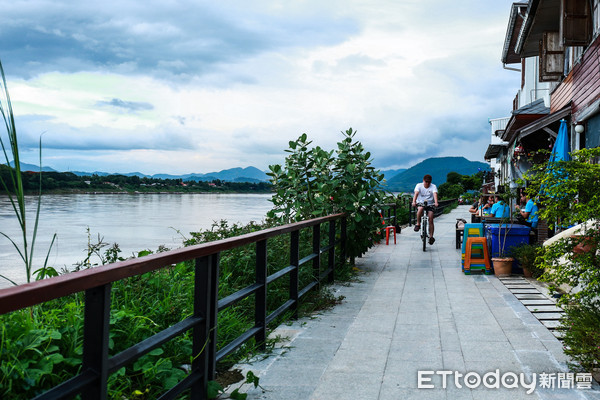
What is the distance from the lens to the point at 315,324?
5.29 meters

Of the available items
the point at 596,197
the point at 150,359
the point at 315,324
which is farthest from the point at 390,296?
the point at 150,359

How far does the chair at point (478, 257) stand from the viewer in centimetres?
858

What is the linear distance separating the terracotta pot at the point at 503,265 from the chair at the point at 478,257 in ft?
0.74

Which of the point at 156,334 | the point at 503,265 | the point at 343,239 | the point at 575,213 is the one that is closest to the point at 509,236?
the point at 503,265

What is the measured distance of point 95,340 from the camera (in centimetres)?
206

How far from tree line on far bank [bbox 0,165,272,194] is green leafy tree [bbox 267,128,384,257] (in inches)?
Answer: 17.9

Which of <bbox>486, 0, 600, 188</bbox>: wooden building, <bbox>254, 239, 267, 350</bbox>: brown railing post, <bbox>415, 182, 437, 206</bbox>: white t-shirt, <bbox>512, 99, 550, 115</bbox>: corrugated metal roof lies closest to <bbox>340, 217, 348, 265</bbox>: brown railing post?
<bbox>486, 0, 600, 188</bbox>: wooden building

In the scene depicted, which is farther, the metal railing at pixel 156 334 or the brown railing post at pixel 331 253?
the brown railing post at pixel 331 253

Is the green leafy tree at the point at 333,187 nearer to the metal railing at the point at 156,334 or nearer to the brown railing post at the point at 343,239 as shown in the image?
the brown railing post at the point at 343,239

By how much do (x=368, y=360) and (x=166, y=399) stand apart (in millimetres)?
1853

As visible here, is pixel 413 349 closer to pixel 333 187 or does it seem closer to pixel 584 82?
pixel 333 187

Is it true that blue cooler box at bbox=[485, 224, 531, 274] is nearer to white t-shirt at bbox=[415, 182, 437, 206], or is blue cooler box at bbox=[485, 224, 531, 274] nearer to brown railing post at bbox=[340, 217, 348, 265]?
brown railing post at bbox=[340, 217, 348, 265]

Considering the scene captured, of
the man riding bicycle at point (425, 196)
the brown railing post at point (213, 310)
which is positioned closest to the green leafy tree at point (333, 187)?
the man riding bicycle at point (425, 196)

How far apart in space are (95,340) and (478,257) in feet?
24.5
